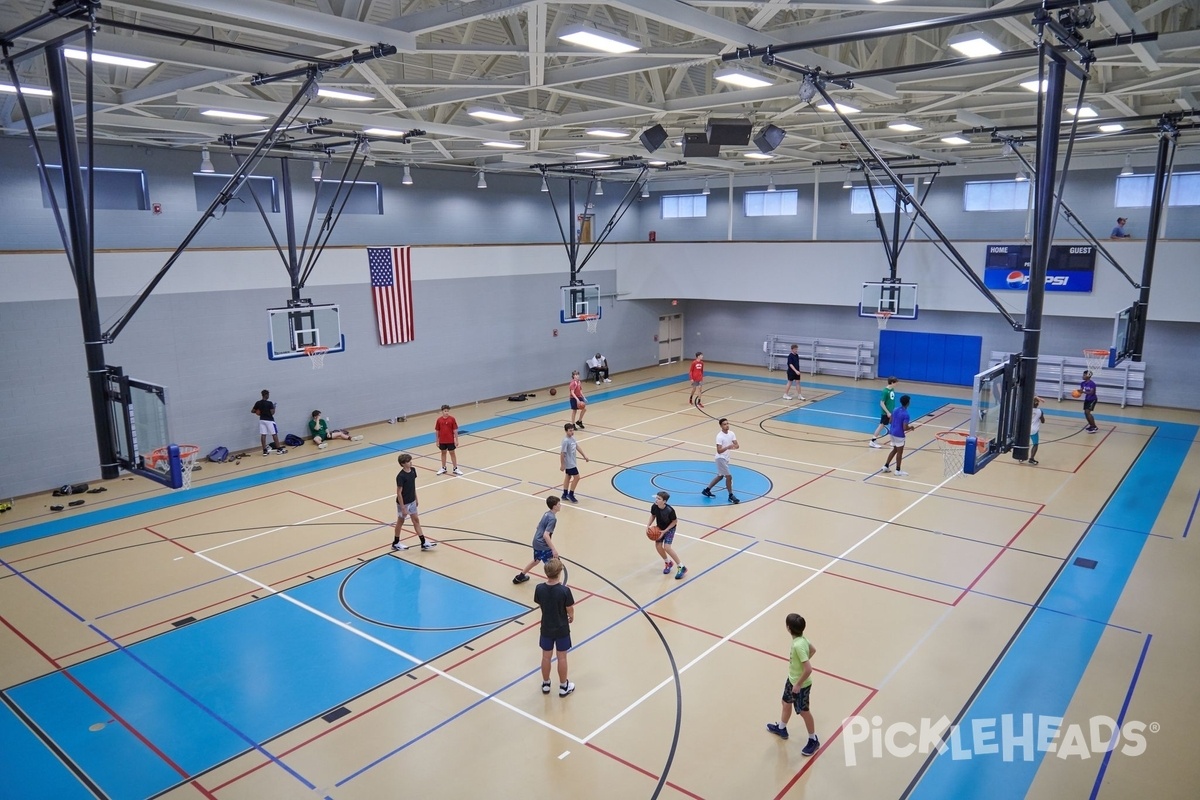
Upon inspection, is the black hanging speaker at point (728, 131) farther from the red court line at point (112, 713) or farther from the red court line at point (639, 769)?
the red court line at point (112, 713)

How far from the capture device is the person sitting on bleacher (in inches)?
1117

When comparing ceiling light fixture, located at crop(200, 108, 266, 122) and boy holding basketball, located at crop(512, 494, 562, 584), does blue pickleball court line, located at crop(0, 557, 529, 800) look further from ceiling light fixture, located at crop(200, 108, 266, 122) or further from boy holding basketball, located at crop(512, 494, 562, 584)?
ceiling light fixture, located at crop(200, 108, 266, 122)

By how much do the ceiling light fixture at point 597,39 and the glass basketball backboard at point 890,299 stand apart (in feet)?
58.0

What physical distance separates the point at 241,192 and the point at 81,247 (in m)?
14.7

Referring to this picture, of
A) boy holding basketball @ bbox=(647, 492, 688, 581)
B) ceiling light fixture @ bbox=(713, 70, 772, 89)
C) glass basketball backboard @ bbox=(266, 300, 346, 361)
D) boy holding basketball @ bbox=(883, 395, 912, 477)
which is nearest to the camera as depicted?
ceiling light fixture @ bbox=(713, 70, 772, 89)

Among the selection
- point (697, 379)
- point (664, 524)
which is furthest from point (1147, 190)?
point (664, 524)

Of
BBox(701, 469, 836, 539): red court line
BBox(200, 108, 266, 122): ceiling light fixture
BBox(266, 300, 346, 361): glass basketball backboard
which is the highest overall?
BBox(200, 108, 266, 122): ceiling light fixture

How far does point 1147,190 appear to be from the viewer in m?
23.3

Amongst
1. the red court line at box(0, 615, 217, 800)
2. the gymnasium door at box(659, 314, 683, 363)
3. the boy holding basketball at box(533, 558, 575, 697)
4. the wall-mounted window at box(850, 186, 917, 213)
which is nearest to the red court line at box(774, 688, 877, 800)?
the boy holding basketball at box(533, 558, 575, 697)

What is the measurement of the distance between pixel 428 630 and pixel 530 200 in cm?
A: 2267

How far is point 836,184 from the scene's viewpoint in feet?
95.1

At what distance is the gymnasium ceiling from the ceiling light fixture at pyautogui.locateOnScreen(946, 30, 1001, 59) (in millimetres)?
205

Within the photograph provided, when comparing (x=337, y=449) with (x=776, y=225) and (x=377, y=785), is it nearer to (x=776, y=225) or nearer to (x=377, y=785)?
(x=377, y=785)

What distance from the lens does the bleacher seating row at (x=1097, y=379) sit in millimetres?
23344
